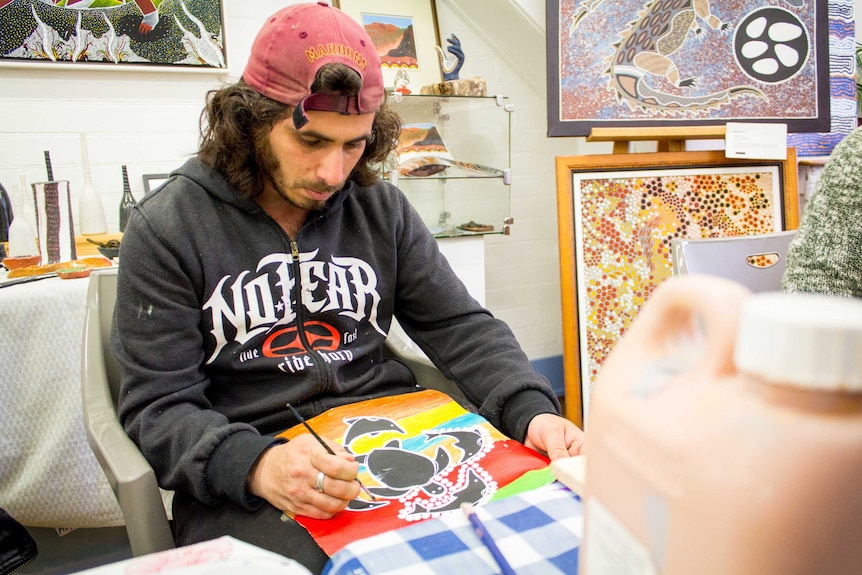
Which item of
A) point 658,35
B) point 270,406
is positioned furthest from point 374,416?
point 658,35

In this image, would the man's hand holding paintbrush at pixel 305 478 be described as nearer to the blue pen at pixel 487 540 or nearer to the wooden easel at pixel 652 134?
the blue pen at pixel 487 540

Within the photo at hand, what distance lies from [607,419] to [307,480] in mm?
526

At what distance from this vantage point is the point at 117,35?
203cm

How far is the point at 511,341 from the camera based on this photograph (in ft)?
3.94

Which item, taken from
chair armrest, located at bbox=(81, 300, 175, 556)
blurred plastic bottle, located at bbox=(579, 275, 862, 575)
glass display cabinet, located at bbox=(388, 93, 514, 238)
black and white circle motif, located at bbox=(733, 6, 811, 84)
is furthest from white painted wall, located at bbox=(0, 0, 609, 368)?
blurred plastic bottle, located at bbox=(579, 275, 862, 575)

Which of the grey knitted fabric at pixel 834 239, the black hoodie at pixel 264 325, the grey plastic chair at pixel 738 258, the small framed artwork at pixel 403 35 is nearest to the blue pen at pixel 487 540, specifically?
the black hoodie at pixel 264 325

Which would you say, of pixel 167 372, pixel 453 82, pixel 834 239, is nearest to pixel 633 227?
pixel 453 82

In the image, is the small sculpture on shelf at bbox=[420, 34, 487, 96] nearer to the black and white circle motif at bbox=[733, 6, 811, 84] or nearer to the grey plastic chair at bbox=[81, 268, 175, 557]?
the black and white circle motif at bbox=[733, 6, 811, 84]

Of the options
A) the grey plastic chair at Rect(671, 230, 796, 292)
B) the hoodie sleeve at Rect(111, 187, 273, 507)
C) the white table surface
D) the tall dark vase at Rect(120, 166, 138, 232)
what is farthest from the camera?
the tall dark vase at Rect(120, 166, 138, 232)

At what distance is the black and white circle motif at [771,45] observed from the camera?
2.03 meters

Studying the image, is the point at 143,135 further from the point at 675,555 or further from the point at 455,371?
the point at 675,555

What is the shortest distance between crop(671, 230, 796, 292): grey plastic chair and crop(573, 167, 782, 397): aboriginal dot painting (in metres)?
0.45

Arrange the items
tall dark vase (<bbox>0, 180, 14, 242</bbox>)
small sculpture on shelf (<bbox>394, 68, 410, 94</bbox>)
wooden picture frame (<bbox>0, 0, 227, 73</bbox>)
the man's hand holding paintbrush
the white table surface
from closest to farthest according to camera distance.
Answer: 1. the man's hand holding paintbrush
2. the white table surface
3. tall dark vase (<bbox>0, 180, 14, 242</bbox>)
4. wooden picture frame (<bbox>0, 0, 227, 73</bbox>)
5. small sculpture on shelf (<bbox>394, 68, 410, 94</bbox>)

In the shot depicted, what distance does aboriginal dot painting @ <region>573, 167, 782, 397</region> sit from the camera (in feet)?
6.35
